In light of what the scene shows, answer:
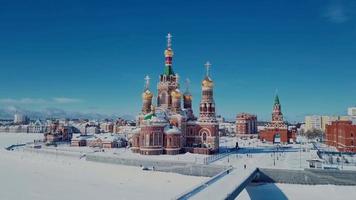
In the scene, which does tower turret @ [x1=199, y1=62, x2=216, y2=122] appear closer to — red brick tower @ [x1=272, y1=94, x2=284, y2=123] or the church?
the church

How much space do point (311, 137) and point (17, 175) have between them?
7187cm

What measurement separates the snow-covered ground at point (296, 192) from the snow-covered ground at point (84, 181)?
510 centimetres

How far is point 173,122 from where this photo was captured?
4962cm

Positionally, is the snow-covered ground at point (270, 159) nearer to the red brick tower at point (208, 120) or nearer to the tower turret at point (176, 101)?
the red brick tower at point (208, 120)

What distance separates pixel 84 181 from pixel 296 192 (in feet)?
56.4

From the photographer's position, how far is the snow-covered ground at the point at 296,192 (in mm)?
27248

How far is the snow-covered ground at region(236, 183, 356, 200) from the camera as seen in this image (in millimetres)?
27248

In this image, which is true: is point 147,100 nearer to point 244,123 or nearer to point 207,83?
point 207,83

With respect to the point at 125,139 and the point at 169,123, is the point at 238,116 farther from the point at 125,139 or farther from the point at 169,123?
the point at 169,123

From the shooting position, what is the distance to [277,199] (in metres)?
26.4

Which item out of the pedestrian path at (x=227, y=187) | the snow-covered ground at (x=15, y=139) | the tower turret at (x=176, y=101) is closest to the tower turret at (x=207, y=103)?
the tower turret at (x=176, y=101)

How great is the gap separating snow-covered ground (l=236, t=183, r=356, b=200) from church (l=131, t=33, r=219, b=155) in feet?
56.7

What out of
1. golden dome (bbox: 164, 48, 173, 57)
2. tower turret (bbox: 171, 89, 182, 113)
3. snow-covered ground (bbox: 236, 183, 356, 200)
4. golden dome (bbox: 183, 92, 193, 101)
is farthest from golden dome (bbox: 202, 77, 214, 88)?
snow-covered ground (bbox: 236, 183, 356, 200)

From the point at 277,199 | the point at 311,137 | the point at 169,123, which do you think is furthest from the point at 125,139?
the point at 311,137
